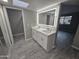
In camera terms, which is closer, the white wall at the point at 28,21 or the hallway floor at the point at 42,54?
the hallway floor at the point at 42,54

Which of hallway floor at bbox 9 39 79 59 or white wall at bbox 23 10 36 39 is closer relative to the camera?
hallway floor at bbox 9 39 79 59

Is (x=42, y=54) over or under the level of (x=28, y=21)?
under

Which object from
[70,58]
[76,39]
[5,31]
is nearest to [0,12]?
[5,31]

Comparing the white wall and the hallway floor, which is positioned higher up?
the white wall

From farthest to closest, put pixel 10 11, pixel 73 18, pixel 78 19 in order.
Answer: pixel 73 18 → pixel 78 19 → pixel 10 11

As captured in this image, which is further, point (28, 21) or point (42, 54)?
point (28, 21)

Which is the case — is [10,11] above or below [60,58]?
above

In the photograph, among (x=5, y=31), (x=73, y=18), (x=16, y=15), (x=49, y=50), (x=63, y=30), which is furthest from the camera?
(x=63, y=30)

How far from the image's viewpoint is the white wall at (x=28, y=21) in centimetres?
307

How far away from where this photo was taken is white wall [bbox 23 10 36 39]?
10.1 feet

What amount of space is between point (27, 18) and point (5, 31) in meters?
1.41

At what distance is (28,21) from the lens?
10.6 feet

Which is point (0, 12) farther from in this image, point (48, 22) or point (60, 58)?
point (60, 58)

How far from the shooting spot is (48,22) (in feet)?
8.90
